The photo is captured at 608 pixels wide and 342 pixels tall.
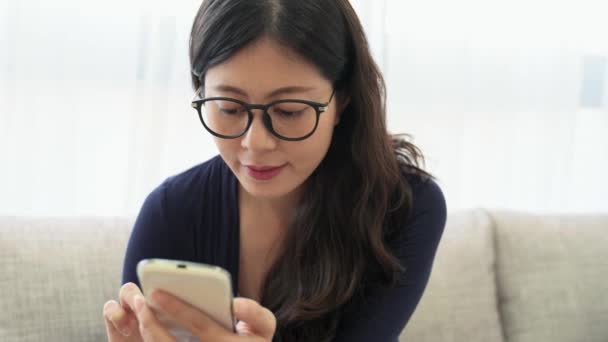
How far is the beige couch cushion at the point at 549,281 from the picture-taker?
1.74m

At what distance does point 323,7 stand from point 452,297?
0.89 metres

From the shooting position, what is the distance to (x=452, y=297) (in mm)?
1646

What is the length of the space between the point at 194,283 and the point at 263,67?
0.33 metres

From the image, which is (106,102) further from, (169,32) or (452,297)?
(452,297)

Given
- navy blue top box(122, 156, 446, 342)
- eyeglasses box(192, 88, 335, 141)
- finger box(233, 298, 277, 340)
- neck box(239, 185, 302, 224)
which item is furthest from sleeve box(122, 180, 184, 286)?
finger box(233, 298, 277, 340)

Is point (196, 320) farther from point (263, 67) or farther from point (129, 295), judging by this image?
point (263, 67)

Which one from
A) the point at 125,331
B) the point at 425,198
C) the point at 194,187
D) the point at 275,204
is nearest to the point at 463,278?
the point at 425,198

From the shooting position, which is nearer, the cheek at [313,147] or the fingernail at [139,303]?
the fingernail at [139,303]

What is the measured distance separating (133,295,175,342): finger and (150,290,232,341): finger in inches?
0.8

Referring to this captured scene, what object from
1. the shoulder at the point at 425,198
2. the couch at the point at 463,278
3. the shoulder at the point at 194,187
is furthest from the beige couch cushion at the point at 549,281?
the shoulder at the point at 194,187

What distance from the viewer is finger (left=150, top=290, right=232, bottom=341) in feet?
2.66

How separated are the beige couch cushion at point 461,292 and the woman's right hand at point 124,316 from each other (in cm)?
78

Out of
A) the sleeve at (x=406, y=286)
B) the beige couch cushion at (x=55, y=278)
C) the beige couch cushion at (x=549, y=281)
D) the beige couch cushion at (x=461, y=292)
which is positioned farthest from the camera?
the beige couch cushion at (x=549, y=281)

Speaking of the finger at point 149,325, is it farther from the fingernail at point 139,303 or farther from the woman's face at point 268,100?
the woman's face at point 268,100
